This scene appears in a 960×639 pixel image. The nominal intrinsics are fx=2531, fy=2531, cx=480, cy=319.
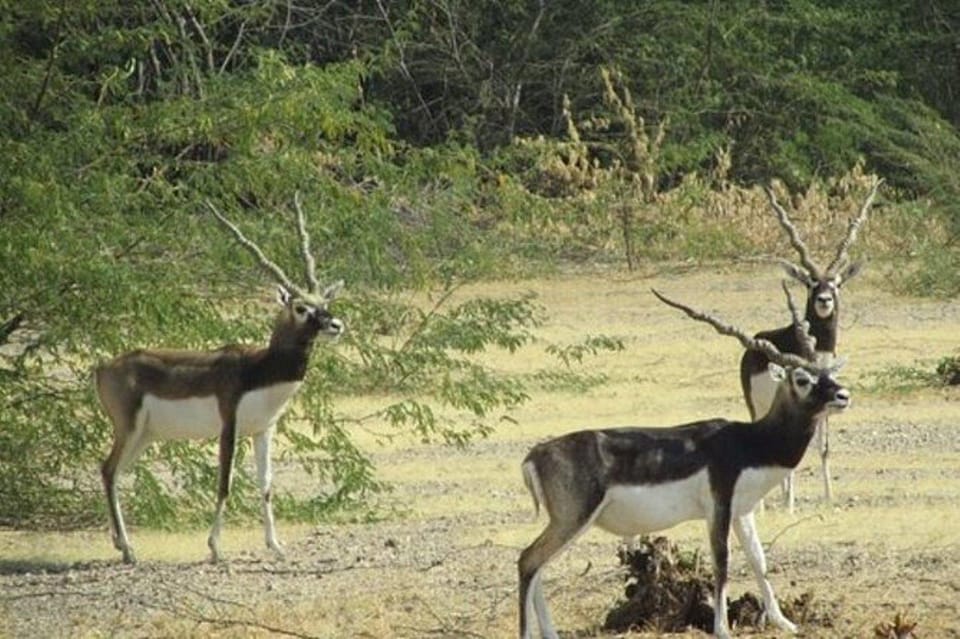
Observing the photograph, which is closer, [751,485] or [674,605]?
[751,485]

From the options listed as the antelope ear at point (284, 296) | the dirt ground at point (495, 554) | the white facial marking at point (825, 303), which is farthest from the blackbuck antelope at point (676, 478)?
the white facial marking at point (825, 303)

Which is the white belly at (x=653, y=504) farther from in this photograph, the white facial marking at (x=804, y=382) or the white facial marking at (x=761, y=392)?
the white facial marking at (x=761, y=392)

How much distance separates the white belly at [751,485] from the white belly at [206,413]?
12.1ft

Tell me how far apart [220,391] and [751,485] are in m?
4.06

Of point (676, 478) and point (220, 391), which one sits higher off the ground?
point (220, 391)

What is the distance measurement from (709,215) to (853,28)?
6.34 meters

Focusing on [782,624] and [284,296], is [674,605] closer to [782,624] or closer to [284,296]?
[782,624]

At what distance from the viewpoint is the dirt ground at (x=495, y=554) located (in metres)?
12.1

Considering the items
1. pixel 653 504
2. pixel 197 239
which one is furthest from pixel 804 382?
pixel 197 239

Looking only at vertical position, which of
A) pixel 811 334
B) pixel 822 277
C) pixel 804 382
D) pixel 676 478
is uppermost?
pixel 822 277

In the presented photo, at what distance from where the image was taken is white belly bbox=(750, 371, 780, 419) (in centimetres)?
1466

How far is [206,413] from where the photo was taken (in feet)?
46.8

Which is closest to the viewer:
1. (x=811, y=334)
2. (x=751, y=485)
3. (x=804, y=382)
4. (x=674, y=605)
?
(x=751, y=485)

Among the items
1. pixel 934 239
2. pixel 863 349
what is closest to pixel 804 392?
pixel 863 349
